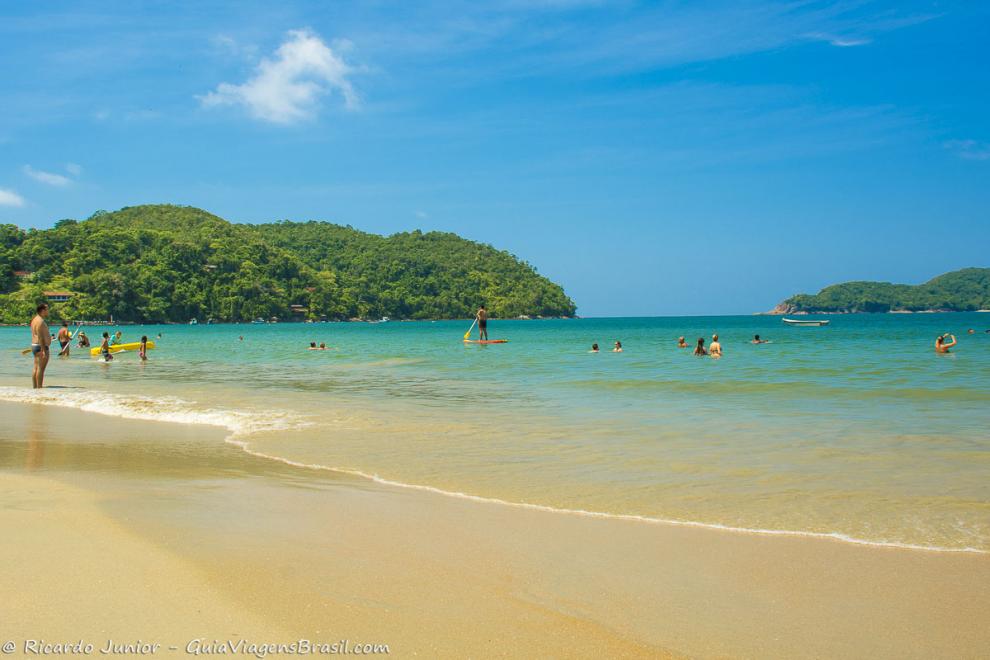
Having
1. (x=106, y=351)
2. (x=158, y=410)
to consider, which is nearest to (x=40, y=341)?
(x=158, y=410)

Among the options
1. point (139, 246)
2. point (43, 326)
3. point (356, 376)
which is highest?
point (139, 246)

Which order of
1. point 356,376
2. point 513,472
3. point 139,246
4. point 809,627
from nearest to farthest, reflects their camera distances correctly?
point 809,627
point 513,472
point 356,376
point 139,246

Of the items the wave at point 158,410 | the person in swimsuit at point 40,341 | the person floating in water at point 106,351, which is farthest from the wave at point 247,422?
the person floating in water at point 106,351

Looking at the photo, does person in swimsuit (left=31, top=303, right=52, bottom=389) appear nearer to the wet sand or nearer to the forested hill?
the wet sand

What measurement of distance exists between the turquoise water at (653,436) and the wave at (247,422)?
2.5 inches

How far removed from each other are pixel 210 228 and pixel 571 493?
202m

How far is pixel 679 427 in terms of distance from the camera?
11258mm

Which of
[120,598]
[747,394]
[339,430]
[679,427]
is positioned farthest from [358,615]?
[747,394]

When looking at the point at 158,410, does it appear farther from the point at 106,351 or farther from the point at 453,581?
the point at 106,351

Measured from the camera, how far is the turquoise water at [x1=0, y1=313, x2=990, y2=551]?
20.7 feet

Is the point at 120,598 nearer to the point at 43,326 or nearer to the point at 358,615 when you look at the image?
the point at 358,615

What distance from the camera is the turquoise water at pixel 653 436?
6.32 metres

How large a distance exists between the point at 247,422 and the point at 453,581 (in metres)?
8.68

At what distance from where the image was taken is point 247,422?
12.0 meters
